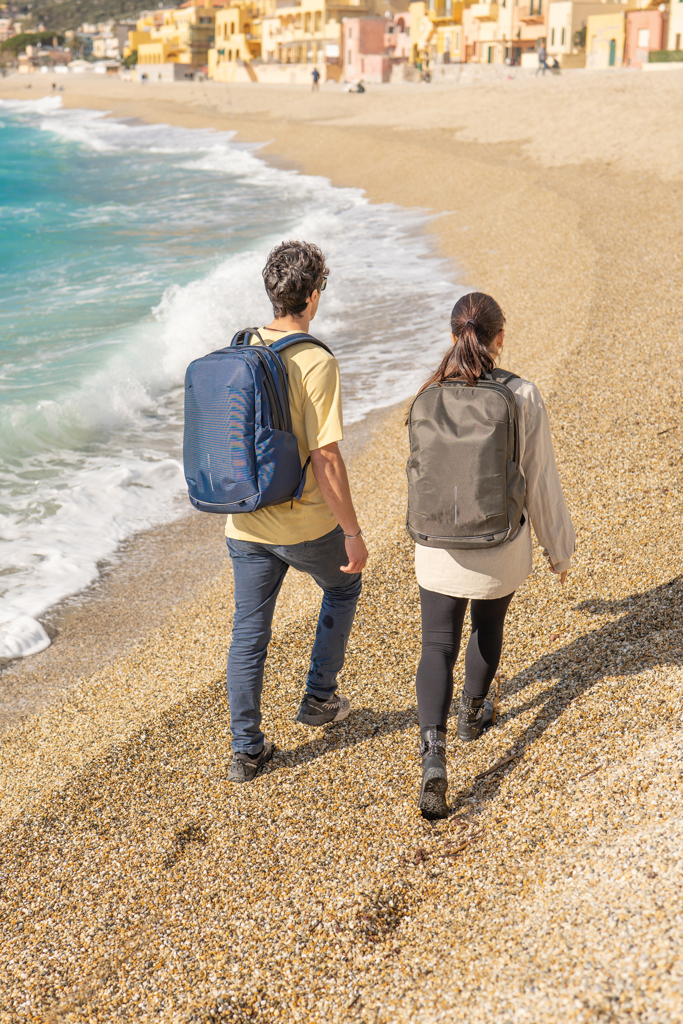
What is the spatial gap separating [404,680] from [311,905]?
45.5 inches

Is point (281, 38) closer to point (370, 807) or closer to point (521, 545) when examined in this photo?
point (521, 545)

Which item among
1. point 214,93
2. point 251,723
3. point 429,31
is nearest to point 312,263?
point 251,723

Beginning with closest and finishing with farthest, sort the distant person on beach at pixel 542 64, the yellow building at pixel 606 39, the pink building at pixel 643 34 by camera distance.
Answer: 1. the pink building at pixel 643 34
2. the yellow building at pixel 606 39
3. the distant person on beach at pixel 542 64

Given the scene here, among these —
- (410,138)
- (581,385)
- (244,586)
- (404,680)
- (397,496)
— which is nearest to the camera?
(244,586)

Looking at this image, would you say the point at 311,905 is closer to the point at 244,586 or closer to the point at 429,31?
the point at 244,586

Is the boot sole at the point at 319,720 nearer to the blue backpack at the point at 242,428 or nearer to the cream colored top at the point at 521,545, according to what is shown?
the cream colored top at the point at 521,545

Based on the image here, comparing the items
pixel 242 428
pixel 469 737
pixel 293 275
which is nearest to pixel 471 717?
pixel 469 737

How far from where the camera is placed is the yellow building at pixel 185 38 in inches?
3214

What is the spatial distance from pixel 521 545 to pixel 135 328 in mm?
8492

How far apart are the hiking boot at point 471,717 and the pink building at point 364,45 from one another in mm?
59713

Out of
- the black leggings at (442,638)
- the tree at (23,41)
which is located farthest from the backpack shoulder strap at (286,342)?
the tree at (23,41)

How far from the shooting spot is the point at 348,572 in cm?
273

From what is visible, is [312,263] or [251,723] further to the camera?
[251,723]

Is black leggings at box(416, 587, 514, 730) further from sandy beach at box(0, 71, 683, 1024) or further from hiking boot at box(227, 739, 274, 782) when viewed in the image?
hiking boot at box(227, 739, 274, 782)
